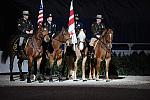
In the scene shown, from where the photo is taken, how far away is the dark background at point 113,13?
1017 inches

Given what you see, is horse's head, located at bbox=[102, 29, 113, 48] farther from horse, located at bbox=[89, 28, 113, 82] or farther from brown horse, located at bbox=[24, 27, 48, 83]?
brown horse, located at bbox=[24, 27, 48, 83]

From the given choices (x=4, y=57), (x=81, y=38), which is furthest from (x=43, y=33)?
(x=4, y=57)

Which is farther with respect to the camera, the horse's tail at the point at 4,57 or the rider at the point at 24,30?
the horse's tail at the point at 4,57

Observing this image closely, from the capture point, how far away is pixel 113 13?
1021 inches

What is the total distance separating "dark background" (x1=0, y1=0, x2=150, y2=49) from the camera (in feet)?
84.8

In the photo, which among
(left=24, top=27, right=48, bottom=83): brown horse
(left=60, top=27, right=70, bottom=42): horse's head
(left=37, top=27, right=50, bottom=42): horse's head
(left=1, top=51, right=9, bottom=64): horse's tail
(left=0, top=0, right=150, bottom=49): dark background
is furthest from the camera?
(left=0, top=0, right=150, bottom=49): dark background

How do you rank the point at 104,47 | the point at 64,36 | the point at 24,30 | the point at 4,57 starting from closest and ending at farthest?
the point at 24,30
the point at 64,36
the point at 104,47
the point at 4,57

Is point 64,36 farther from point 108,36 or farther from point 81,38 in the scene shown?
point 108,36

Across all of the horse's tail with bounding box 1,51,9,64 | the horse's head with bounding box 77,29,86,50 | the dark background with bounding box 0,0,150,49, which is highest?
the dark background with bounding box 0,0,150,49

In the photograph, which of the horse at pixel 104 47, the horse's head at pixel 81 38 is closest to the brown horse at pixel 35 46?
the horse's head at pixel 81 38

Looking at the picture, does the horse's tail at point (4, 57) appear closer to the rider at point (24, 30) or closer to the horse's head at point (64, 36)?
the rider at point (24, 30)

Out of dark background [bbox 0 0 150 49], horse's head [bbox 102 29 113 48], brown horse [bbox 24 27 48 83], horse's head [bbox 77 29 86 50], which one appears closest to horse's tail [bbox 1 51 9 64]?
dark background [bbox 0 0 150 49]

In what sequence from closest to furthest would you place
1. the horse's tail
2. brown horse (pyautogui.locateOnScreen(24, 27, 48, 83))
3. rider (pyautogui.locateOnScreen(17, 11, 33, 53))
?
brown horse (pyautogui.locateOnScreen(24, 27, 48, 83))
rider (pyautogui.locateOnScreen(17, 11, 33, 53))
the horse's tail

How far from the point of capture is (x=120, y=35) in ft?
86.7
